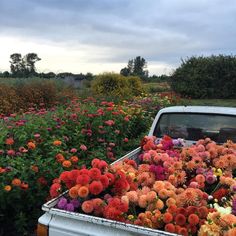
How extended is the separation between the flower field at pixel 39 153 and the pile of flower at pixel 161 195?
1097 millimetres

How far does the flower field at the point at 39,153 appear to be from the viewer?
405 cm

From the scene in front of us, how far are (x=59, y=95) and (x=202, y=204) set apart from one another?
1120 centimetres

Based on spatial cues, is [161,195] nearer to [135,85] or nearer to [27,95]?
[27,95]

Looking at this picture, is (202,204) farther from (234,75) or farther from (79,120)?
(234,75)

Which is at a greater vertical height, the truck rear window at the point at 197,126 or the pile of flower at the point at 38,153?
the truck rear window at the point at 197,126

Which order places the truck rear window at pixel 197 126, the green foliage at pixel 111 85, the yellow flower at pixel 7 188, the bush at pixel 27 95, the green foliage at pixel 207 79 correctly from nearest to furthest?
1. the yellow flower at pixel 7 188
2. the truck rear window at pixel 197 126
3. the bush at pixel 27 95
4. the green foliage at pixel 111 85
5. the green foliage at pixel 207 79

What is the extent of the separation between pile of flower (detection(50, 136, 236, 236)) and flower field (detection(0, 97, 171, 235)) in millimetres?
1097

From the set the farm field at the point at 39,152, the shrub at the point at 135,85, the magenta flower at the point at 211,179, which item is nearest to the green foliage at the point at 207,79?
the shrub at the point at 135,85

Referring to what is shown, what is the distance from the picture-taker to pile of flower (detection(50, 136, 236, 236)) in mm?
2283

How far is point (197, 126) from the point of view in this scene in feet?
16.2

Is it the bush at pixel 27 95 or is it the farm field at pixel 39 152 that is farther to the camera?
the bush at pixel 27 95

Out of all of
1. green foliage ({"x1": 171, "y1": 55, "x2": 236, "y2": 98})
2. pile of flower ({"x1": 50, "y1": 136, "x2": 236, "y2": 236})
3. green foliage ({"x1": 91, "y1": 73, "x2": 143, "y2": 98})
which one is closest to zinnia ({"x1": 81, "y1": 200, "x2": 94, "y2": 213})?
pile of flower ({"x1": 50, "y1": 136, "x2": 236, "y2": 236})

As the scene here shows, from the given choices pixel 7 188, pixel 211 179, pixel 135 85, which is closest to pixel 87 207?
pixel 211 179

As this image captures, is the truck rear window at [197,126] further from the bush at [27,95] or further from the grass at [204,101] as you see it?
the grass at [204,101]
